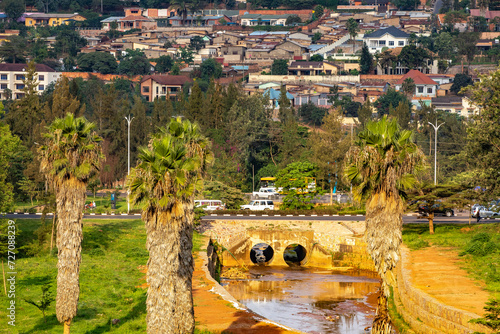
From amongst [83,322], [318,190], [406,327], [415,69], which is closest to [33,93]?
[318,190]

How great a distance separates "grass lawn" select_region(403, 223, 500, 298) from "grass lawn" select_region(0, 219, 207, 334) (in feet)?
55.7

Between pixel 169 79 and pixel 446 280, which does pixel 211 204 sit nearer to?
pixel 446 280

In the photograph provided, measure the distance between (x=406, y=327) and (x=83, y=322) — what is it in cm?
1603

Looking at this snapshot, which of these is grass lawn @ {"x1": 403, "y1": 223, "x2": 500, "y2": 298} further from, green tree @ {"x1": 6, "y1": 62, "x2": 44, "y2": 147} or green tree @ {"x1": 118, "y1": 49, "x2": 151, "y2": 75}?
green tree @ {"x1": 118, "y1": 49, "x2": 151, "y2": 75}

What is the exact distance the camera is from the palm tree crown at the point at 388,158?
28016 millimetres

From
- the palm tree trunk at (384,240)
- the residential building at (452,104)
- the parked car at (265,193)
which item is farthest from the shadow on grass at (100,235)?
the residential building at (452,104)

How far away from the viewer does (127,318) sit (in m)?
35.9

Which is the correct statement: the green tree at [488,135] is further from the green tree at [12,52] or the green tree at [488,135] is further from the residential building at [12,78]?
the green tree at [12,52]

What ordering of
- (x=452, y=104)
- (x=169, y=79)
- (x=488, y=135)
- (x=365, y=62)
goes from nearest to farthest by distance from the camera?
(x=488, y=135) < (x=452, y=104) < (x=169, y=79) < (x=365, y=62)

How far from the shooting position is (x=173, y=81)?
167 meters

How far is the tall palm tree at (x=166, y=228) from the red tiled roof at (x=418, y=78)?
478ft

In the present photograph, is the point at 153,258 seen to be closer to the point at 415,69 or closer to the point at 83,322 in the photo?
the point at 83,322

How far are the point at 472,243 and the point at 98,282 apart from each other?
23.8m

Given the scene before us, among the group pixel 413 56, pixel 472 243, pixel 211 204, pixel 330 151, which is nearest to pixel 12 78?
pixel 413 56
